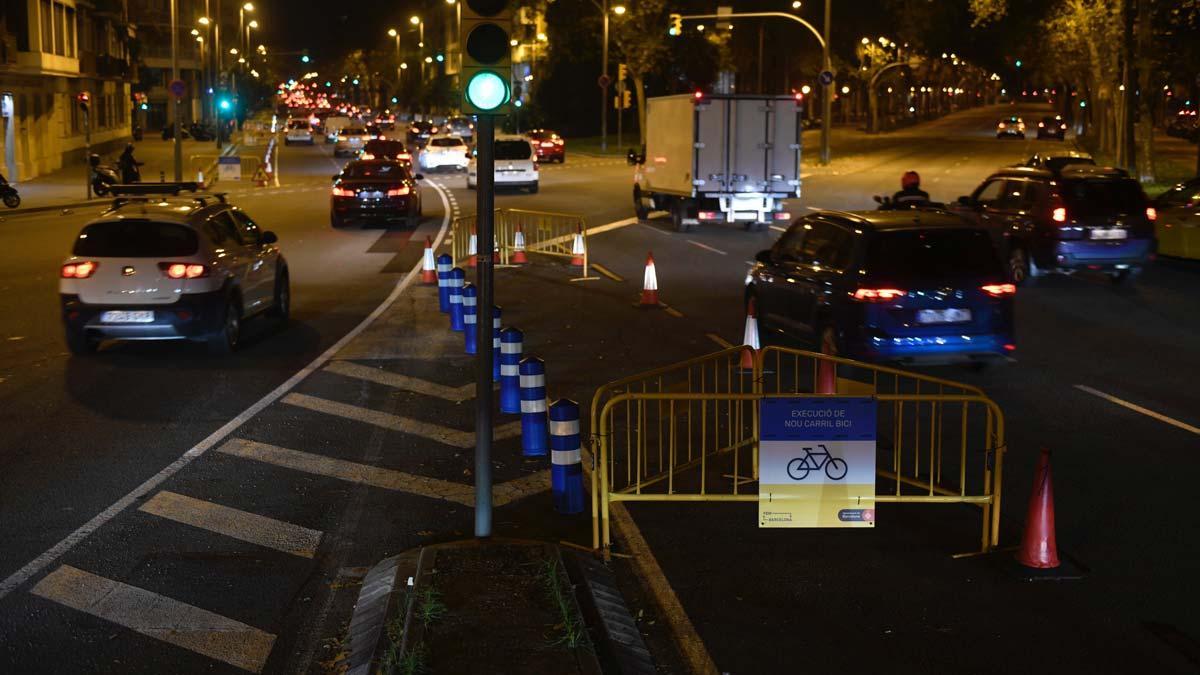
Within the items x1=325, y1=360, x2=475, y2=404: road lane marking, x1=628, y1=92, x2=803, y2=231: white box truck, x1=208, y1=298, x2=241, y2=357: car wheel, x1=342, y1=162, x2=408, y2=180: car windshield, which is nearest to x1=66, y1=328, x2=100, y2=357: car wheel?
x1=208, y1=298, x2=241, y2=357: car wheel

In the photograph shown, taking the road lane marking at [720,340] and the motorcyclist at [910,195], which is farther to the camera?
the motorcyclist at [910,195]

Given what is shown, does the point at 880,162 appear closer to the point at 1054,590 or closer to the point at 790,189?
the point at 790,189

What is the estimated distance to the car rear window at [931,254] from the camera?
1399 cm

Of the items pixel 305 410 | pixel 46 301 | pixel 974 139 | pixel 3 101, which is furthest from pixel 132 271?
pixel 974 139

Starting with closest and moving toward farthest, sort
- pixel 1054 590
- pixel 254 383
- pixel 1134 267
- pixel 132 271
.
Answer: pixel 1054 590
pixel 254 383
pixel 132 271
pixel 1134 267

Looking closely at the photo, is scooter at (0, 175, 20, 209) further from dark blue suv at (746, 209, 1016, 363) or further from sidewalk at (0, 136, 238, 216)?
dark blue suv at (746, 209, 1016, 363)

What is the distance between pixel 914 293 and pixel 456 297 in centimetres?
614

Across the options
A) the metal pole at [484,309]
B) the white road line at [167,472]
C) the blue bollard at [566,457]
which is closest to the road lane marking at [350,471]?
the white road line at [167,472]

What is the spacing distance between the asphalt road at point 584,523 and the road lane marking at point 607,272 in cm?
248

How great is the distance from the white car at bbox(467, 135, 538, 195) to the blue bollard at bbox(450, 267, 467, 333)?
28174 millimetres

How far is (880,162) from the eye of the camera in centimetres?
6378

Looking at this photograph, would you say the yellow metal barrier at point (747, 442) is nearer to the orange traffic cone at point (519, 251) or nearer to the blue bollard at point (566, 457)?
the blue bollard at point (566, 457)

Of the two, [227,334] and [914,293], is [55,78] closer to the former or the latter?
[227,334]

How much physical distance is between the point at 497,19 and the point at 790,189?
80.6ft
